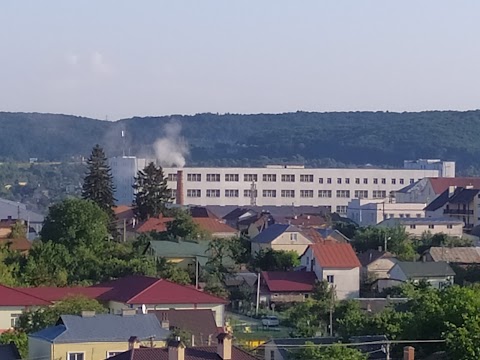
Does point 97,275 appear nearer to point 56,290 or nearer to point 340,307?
point 56,290

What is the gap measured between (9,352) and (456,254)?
93.1 ft

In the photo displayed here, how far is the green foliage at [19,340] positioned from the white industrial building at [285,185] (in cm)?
5908

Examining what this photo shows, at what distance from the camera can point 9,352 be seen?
26.4 m

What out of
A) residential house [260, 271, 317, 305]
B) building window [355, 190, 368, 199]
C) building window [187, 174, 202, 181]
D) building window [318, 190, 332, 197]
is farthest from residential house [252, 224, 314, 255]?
building window [355, 190, 368, 199]

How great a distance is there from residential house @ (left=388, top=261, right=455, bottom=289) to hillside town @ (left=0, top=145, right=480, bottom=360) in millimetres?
70

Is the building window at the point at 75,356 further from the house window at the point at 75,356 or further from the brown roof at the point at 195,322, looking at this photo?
the brown roof at the point at 195,322

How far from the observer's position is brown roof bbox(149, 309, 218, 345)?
30281mm

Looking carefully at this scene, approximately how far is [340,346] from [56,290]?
52.2 feet

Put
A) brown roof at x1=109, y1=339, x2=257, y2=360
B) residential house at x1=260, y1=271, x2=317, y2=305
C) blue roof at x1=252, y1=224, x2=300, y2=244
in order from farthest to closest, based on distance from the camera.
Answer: blue roof at x1=252, y1=224, x2=300, y2=244, residential house at x1=260, y1=271, x2=317, y2=305, brown roof at x1=109, y1=339, x2=257, y2=360

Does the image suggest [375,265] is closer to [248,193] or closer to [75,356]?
[75,356]

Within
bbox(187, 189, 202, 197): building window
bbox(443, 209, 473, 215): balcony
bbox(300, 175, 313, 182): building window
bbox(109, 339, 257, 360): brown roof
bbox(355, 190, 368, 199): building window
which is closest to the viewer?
bbox(109, 339, 257, 360): brown roof

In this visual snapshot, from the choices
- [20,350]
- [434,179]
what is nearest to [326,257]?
[20,350]

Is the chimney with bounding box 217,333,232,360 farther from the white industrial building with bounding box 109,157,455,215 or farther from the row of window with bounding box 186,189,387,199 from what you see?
the row of window with bounding box 186,189,387,199

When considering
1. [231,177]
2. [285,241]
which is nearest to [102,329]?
[285,241]
